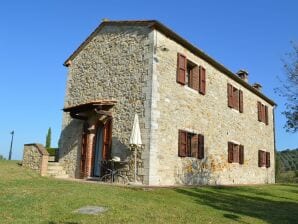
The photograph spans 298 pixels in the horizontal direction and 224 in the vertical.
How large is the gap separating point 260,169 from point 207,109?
26.4 feet

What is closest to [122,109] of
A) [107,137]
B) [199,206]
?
[107,137]

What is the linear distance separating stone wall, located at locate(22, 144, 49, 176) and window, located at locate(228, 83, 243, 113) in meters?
9.76

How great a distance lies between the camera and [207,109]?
54.2 ft

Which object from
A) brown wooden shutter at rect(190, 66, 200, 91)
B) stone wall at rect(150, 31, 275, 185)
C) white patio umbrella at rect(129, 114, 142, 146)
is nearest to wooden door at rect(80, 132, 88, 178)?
white patio umbrella at rect(129, 114, 142, 146)

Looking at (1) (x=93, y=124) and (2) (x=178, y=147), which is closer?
(2) (x=178, y=147)

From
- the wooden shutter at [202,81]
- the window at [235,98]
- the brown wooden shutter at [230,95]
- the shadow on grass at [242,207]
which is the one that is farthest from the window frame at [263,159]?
the shadow on grass at [242,207]

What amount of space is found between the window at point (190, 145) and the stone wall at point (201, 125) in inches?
8.6

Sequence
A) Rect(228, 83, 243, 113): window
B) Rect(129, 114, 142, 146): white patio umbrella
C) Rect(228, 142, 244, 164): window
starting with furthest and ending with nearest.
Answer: Rect(228, 83, 243, 113): window
Rect(228, 142, 244, 164): window
Rect(129, 114, 142, 146): white patio umbrella

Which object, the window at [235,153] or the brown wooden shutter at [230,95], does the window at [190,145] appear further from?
the brown wooden shutter at [230,95]

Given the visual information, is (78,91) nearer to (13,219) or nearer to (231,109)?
(231,109)

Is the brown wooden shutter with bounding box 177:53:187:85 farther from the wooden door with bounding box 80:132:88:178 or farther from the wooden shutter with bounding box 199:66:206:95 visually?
the wooden door with bounding box 80:132:88:178

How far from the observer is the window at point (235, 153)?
18.3m

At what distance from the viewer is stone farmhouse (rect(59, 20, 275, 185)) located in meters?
13.2

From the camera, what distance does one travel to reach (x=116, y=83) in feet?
47.2
